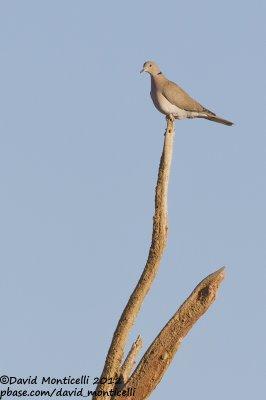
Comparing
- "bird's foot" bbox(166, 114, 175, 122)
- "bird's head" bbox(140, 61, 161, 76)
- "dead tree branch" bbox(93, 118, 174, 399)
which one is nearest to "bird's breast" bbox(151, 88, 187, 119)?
"bird's foot" bbox(166, 114, 175, 122)

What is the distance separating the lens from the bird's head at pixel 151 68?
21.9 m

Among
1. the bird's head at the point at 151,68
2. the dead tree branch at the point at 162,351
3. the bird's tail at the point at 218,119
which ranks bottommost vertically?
the dead tree branch at the point at 162,351

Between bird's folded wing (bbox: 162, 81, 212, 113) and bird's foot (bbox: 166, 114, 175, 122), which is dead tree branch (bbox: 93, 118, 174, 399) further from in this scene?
bird's folded wing (bbox: 162, 81, 212, 113)

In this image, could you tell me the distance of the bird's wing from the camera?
20.7 meters

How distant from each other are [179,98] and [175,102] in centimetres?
16

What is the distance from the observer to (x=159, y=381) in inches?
565

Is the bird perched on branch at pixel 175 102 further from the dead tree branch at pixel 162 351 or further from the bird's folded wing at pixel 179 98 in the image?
the dead tree branch at pixel 162 351

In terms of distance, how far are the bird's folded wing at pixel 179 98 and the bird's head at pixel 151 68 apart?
72 cm

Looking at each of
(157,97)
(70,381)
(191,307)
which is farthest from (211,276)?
(157,97)

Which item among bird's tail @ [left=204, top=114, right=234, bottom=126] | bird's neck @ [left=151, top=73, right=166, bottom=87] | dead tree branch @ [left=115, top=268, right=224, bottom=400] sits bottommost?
dead tree branch @ [left=115, top=268, right=224, bottom=400]

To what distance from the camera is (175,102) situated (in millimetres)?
20625

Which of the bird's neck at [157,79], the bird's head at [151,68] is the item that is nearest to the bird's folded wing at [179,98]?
the bird's neck at [157,79]

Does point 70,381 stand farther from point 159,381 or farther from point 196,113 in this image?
point 196,113

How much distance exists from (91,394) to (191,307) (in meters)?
1.96
